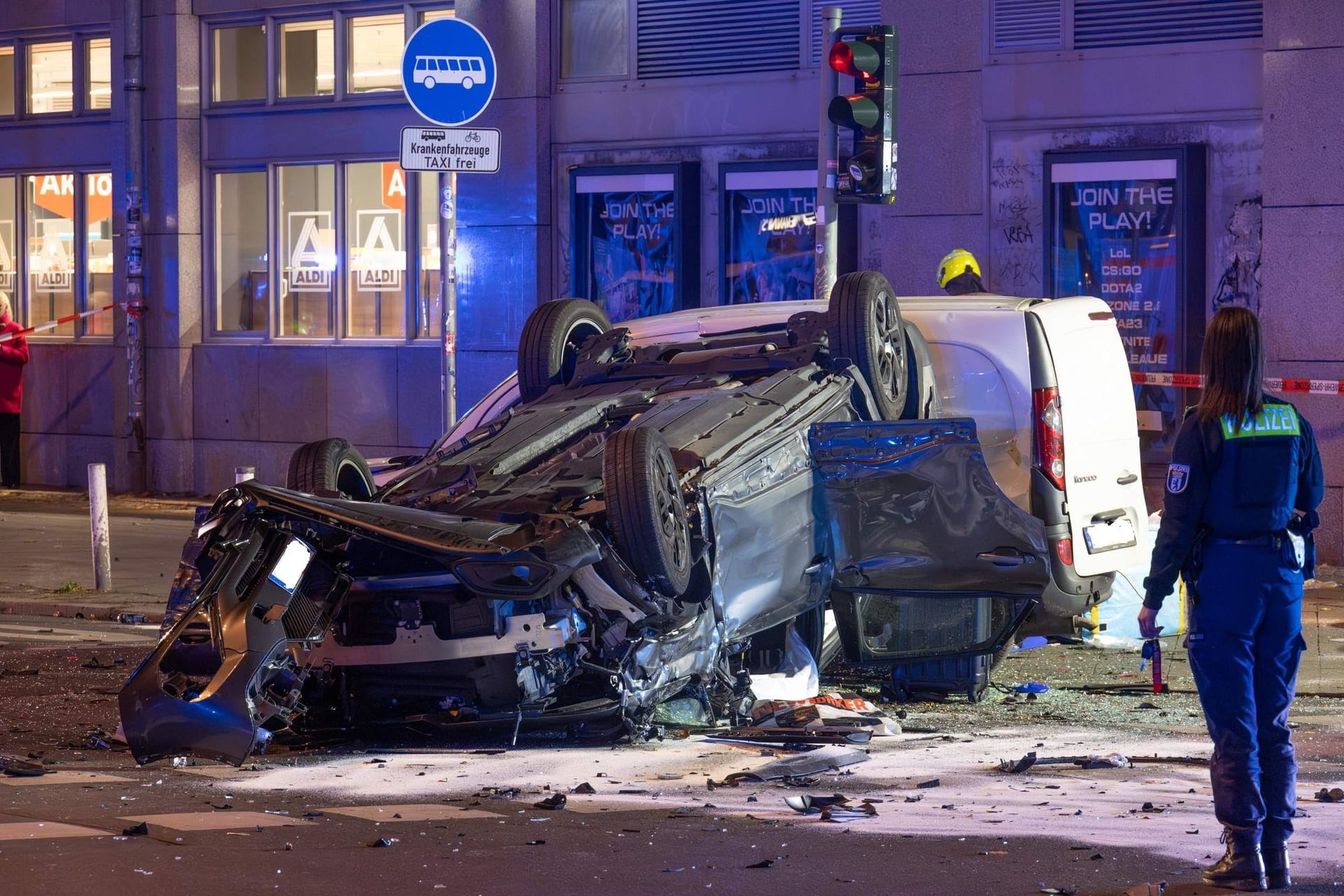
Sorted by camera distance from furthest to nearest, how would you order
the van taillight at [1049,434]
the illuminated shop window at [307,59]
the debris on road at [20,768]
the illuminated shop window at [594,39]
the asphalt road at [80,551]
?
the illuminated shop window at [307,59], the illuminated shop window at [594,39], the asphalt road at [80,551], the van taillight at [1049,434], the debris on road at [20,768]

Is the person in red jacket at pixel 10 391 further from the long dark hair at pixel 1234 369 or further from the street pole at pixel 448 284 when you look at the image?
the long dark hair at pixel 1234 369

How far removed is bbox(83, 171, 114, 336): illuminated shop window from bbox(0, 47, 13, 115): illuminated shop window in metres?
1.49

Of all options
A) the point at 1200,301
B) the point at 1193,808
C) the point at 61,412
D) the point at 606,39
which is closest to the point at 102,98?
the point at 61,412

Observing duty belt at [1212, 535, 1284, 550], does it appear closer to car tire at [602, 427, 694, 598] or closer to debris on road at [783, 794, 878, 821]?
debris on road at [783, 794, 878, 821]

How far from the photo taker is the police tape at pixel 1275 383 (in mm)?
13578

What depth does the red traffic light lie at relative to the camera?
12258 millimetres

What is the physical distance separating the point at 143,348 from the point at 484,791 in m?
13.2

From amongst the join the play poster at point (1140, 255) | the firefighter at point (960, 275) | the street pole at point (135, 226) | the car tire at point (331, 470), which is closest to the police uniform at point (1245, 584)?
the car tire at point (331, 470)

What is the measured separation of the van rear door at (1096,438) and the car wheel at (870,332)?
68cm

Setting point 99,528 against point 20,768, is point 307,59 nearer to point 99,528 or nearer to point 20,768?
point 99,528

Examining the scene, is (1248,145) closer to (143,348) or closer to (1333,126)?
(1333,126)

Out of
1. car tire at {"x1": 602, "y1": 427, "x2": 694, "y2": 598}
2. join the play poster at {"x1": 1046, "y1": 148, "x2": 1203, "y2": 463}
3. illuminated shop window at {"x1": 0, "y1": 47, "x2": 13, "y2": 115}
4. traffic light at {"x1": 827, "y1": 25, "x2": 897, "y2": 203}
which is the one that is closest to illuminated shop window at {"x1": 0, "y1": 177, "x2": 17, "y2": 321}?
illuminated shop window at {"x1": 0, "y1": 47, "x2": 13, "y2": 115}

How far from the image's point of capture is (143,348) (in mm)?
19219

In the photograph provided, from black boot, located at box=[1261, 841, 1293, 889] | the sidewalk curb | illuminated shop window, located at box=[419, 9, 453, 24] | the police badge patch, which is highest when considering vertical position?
illuminated shop window, located at box=[419, 9, 453, 24]
